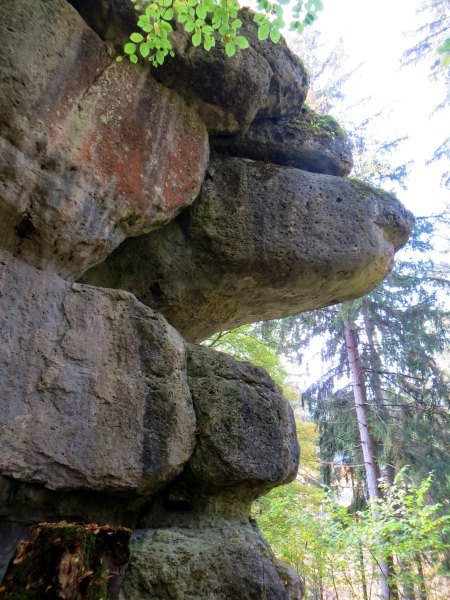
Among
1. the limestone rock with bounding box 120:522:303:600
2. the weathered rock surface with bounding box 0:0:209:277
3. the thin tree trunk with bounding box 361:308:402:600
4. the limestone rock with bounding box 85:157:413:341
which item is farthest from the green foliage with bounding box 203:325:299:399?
the limestone rock with bounding box 120:522:303:600

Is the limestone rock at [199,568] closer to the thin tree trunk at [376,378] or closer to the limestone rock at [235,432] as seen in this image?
the limestone rock at [235,432]

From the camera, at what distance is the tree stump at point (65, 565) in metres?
1.88

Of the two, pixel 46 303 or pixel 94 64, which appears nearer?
pixel 46 303

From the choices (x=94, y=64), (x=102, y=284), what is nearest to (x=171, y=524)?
(x=102, y=284)

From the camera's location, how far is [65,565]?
1.93 metres

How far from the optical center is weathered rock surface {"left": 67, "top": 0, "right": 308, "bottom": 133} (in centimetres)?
389

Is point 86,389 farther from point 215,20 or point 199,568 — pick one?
point 215,20

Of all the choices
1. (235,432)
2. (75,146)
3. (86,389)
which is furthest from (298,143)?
(86,389)

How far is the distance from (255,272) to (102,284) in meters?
1.51

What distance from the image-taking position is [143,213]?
3.86m

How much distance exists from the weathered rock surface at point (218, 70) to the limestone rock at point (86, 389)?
2088mm

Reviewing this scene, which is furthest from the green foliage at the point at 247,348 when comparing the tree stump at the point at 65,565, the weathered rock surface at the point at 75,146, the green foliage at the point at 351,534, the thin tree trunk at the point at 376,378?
the tree stump at the point at 65,565

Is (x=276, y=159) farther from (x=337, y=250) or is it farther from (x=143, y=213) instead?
(x=143, y=213)

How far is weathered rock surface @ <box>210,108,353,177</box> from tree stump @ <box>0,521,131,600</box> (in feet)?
13.1
